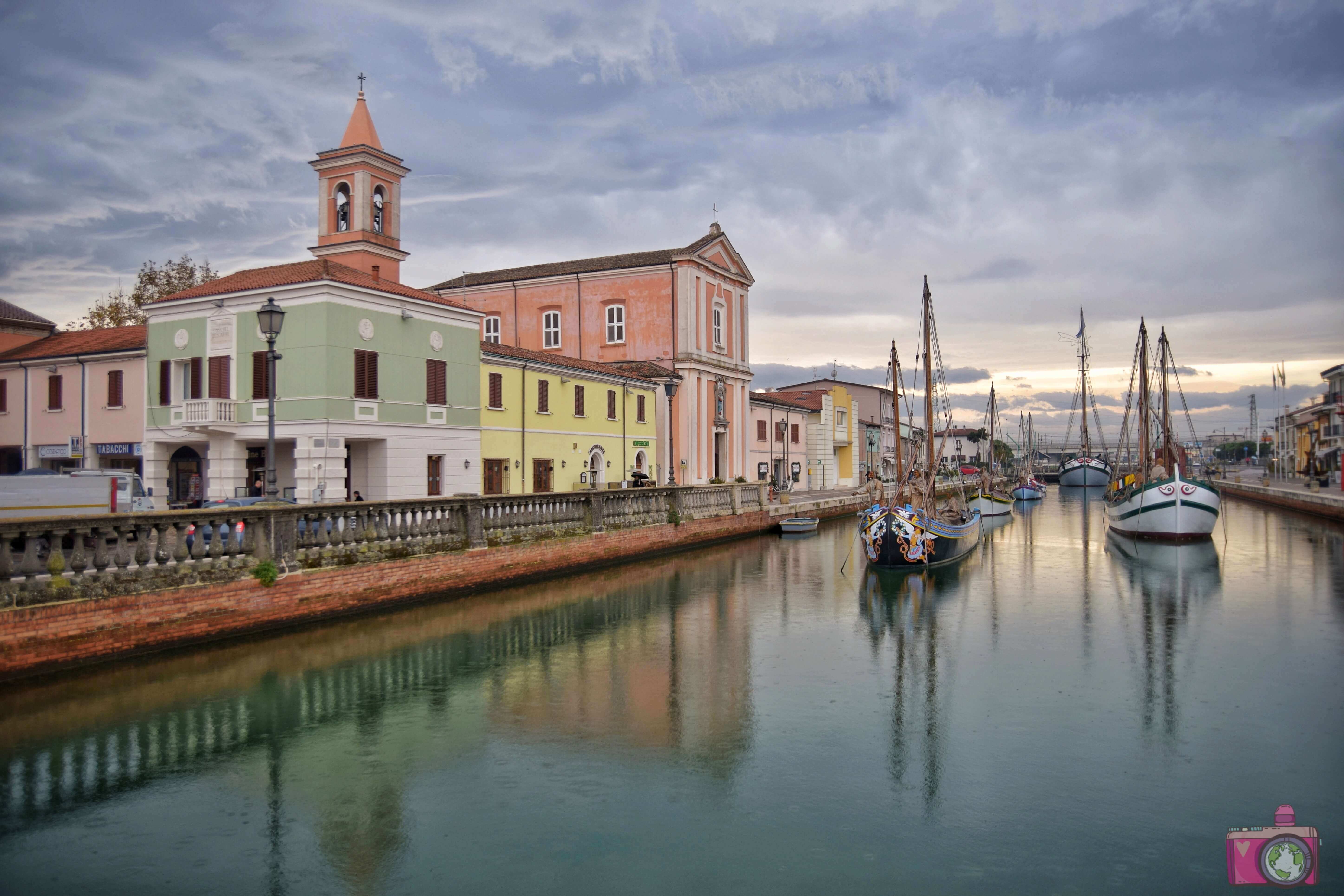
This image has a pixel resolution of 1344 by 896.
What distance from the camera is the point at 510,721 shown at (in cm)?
1070

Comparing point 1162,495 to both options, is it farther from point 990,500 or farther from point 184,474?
point 184,474

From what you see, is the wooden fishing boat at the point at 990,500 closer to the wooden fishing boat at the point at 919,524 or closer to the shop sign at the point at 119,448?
the wooden fishing boat at the point at 919,524

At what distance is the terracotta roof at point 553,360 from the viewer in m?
30.3

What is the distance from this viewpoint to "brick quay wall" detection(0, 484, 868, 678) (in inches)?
438

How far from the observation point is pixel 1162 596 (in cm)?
2203

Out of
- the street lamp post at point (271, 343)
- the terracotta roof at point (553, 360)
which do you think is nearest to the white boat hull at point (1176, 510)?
the terracotta roof at point (553, 360)

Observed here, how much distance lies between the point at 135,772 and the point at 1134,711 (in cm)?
1143

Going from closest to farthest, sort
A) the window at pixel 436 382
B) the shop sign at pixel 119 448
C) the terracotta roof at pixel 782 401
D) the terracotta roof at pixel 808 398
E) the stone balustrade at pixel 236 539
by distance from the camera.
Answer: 1. the stone balustrade at pixel 236 539
2. the window at pixel 436 382
3. the shop sign at pixel 119 448
4. the terracotta roof at pixel 782 401
5. the terracotta roof at pixel 808 398

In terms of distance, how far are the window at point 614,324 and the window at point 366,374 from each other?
70.2 feet

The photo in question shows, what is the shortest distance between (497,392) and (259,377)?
775cm

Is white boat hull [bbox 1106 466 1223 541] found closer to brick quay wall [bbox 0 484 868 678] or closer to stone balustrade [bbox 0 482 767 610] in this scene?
brick quay wall [bbox 0 484 868 678]

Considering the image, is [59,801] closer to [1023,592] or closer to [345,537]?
[345,537]

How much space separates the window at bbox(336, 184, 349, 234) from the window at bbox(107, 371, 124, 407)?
910 cm

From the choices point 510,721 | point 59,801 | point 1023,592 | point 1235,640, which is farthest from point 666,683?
point 1023,592
